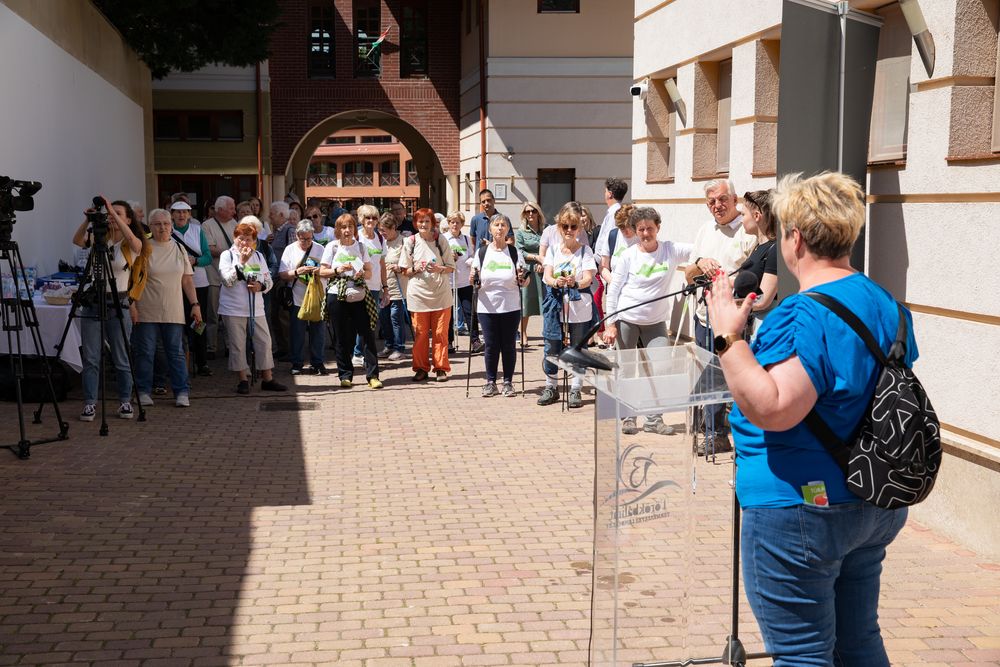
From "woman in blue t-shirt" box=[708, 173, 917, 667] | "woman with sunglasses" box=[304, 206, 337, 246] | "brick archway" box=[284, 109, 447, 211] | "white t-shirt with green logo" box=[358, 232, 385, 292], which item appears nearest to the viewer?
"woman in blue t-shirt" box=[708, 173, 917, 667]

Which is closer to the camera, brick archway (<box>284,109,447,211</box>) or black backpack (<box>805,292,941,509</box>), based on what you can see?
black backpack (<box>805,292,941,509</box>)

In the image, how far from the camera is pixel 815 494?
130 inches

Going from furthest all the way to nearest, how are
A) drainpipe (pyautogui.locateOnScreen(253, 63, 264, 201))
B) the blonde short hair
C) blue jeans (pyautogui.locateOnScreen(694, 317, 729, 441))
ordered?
1. drainpipe (pyautogui.locateOnScreen(253, 63, 264, 201))
2. blue jeans (pyautogui.locateOnScreen(694, 317, 729, 441))
3. the blonde short hair

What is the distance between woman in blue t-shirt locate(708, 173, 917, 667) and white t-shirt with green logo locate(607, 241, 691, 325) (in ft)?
23.3

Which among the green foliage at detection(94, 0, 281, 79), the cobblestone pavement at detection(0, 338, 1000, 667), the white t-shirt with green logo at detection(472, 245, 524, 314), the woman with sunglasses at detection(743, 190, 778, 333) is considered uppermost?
the green foliage at detection(94, 0, 281, 79)

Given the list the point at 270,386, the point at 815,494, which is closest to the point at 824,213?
the point at 815,494

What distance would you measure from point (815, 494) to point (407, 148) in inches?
1398

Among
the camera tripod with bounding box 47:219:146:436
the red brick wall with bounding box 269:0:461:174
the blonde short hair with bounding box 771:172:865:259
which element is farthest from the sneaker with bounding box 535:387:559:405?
the red brick wall with bounding box 269:0:461:174

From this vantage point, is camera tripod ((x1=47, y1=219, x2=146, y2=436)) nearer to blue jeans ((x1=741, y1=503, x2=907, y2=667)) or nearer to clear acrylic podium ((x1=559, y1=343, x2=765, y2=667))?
clear acrylic podium ((x1=559, y1=343, x2=765, y2=667))

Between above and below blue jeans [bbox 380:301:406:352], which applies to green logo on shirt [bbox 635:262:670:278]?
above

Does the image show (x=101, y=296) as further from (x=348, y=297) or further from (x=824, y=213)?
(x=824, y=213)

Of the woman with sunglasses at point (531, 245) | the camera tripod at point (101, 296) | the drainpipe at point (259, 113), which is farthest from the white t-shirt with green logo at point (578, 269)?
the drainpipe at point (259, 113)

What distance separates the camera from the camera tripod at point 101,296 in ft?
34.4

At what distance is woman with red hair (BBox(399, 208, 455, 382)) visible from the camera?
44.1 ft
